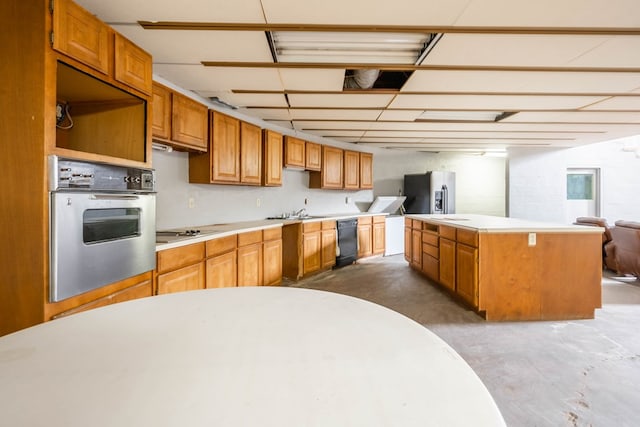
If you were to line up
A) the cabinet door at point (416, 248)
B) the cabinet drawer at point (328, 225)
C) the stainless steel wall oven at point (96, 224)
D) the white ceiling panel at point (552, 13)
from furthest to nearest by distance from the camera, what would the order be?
the cabinet drawer at point (328, 225) → the cabinet door at point (416, 248) → the white ceiling panel at point (552, 13) → the stainless steel wall oven at point (96, 224)

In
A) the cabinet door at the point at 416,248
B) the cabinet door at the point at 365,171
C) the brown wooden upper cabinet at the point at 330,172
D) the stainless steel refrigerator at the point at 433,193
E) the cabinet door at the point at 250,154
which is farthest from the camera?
the stainless steel refrigerator at the point at 433,193

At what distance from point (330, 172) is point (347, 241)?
1228mm

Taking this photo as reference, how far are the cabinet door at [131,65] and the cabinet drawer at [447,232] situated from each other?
3.15m

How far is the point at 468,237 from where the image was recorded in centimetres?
308

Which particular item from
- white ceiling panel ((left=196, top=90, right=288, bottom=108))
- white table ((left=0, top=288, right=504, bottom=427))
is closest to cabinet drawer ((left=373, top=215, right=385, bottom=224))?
white ceiling panel ((left=196, top=90, right=288, bottom=108))

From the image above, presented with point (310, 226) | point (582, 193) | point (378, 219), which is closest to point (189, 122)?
point (310, 226)

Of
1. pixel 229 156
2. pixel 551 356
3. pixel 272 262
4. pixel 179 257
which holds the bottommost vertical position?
pixel 551 356

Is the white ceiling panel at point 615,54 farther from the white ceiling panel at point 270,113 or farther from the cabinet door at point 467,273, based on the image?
the white ceiling panel at point 270,113

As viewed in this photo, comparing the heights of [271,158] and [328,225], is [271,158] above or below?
above

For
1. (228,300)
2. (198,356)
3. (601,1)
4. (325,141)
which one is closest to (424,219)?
(325,141)

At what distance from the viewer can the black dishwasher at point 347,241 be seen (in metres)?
5.02

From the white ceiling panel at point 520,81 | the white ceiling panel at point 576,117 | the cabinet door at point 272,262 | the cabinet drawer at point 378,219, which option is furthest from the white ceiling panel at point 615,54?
the cabinet drawer at point 378,219

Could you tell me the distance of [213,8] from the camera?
1789mm

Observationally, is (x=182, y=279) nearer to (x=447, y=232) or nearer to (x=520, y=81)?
(x=447, y=232)
